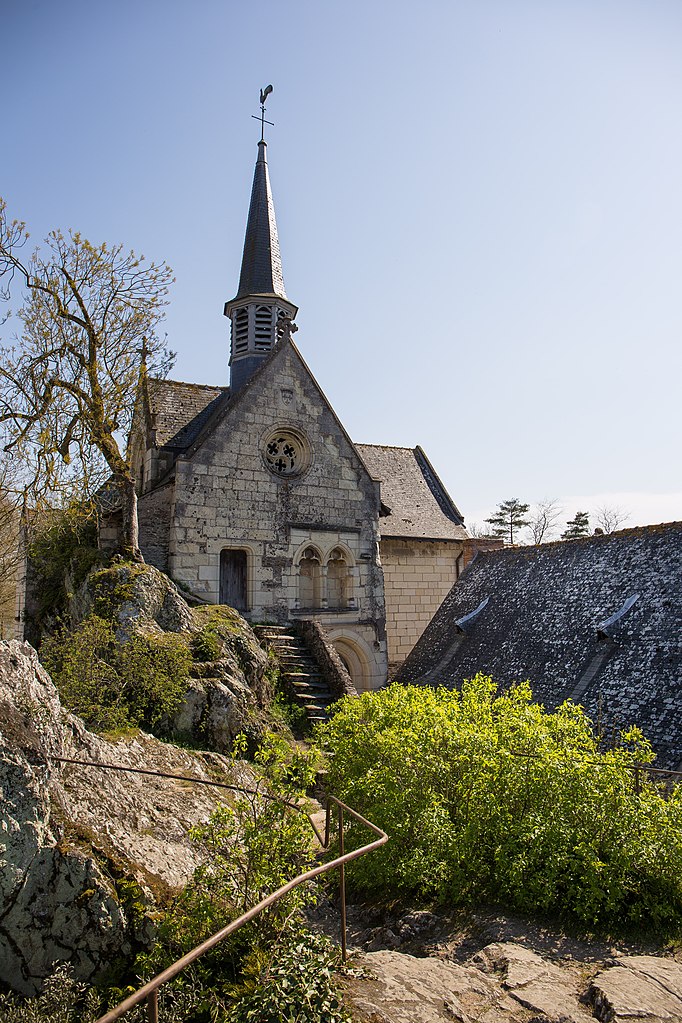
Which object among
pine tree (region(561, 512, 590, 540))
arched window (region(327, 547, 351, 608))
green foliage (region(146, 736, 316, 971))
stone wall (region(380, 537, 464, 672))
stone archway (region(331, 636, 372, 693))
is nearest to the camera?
green foliage (region(146, 736, 316, 971))

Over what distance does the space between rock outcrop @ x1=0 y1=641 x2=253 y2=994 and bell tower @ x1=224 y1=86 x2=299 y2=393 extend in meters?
13.0

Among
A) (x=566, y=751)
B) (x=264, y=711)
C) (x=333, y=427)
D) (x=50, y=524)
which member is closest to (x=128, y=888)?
(x=566, y=751)

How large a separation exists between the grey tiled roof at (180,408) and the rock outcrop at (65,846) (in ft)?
35.3

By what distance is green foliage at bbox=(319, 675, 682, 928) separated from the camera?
5.70m

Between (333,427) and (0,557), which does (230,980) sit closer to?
(333,427)

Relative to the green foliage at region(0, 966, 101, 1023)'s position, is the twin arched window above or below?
above

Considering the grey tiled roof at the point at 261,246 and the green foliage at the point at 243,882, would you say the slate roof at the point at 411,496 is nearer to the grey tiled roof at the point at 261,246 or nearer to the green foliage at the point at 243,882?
the grey tiled roof at the point at 261,246

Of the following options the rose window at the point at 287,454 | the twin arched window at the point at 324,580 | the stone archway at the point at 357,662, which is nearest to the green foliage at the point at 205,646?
the twin arched window at the point at 324,580

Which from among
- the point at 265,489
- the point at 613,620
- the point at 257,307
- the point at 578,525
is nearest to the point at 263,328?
the point at 257,307

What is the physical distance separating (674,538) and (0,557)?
18.4 metres

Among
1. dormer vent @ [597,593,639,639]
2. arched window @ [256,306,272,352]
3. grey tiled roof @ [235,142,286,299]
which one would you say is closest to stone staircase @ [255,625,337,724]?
dormer vent @ [597,593,639,639]

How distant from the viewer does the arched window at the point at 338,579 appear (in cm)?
1761

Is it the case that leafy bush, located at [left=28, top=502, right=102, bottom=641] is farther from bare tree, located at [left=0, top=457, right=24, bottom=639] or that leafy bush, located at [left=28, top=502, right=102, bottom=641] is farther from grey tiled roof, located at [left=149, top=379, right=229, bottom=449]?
grey tiled roof, located at [left=149, top=379, right=229, bottom=449]

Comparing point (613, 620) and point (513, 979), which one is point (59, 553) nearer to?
point (613, 620)
